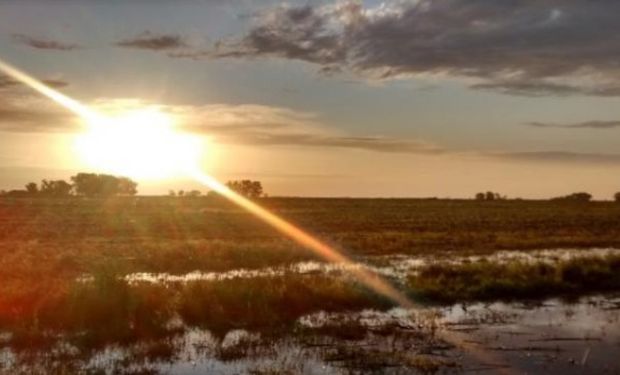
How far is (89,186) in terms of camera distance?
6580 inches

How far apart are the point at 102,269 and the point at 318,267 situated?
12.7 meters

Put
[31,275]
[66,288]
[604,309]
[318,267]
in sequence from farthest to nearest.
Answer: [318,267], [31,275], [604,309], [66,288]

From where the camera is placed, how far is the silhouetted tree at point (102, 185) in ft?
546

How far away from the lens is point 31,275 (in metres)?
25.5

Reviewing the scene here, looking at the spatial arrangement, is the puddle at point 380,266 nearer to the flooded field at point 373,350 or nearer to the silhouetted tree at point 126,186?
the flooded field at point 373,350

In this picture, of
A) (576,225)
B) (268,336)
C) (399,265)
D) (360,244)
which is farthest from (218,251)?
(576,225)

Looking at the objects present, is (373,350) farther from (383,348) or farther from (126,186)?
(126,186)

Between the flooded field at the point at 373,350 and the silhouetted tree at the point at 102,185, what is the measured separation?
150412 mm

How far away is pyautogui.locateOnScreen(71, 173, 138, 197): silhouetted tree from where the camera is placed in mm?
166375

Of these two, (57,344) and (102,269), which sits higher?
(102,269)

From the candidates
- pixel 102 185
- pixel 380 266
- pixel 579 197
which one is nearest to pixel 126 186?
pixel 102 185

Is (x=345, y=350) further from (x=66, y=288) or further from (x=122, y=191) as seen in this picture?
(x=122, y=191)

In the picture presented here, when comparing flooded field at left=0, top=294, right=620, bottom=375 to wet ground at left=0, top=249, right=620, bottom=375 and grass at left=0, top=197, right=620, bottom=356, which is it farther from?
grass at left=0, top=197, right=620, bottom=356

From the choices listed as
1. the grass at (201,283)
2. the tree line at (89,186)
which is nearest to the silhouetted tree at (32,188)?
the tree line at (89,186)
